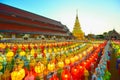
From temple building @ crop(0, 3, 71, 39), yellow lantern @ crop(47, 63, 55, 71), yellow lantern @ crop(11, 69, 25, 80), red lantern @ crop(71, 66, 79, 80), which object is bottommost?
red lantern @ crop(71, 66, 79, 80)

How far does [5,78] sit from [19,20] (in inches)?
1736

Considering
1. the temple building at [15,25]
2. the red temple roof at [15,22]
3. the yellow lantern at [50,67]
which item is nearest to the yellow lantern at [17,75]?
the yellow lantern at [50,67]

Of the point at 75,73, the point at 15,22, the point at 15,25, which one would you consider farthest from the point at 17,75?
the point at 15,22

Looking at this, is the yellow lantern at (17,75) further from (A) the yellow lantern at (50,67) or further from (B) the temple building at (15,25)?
(B) the temple building at (15,25)

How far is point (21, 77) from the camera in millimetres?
8062

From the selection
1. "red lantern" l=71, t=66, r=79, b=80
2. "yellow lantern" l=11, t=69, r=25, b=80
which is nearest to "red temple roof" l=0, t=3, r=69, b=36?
"red lantern" l=71, t=66, r=79, b=80

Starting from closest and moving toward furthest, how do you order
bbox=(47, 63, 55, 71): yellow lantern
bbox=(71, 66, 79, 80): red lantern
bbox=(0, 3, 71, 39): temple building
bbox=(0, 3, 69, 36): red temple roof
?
bbox=(71, 66, 79, 80): red lantern, bbox=(47, 63, 55, 71): yellow lantern, bbox=(0, 3, 71, 39): temple building, bbox=(0, 3, 69, 36): red temple roof

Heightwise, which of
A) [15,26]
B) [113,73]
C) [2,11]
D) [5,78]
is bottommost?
[113,73]

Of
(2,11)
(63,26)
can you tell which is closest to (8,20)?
(2,11)

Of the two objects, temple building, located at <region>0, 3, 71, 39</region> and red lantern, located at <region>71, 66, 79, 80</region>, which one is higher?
temple building, located at <region>0, 3, 71, 39</region>

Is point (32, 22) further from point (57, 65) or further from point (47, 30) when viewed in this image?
point (57, 65)

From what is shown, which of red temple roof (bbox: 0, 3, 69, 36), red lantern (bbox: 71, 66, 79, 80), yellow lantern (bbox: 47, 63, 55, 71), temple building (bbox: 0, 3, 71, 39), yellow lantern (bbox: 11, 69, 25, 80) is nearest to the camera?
yellow lantern (bbox: 11, 69, 25, 80)

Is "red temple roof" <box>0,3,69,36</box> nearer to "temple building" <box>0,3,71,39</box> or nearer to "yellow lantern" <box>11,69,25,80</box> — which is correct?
"temple building" <box>0,3,71,39</box>

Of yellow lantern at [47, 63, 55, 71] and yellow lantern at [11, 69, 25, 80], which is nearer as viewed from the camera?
yellow lantern at [11, 69, 25, 80]
